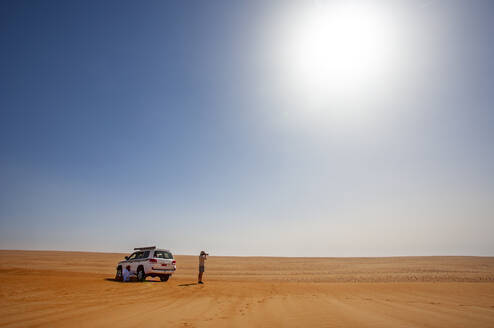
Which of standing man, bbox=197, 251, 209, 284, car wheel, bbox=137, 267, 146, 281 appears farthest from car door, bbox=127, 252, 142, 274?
standing man, bbox=197, 251, 209, 284

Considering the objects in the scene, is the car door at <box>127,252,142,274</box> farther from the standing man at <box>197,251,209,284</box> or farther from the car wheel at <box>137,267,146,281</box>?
the standing man at <box>197,251,209,284</box>

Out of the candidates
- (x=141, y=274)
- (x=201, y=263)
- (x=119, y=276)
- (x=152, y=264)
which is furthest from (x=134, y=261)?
(x=201, y=263)

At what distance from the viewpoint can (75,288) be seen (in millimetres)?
11859

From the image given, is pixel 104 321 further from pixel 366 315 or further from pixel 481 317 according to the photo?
pixel 481 317

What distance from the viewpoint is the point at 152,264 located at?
17875 mm

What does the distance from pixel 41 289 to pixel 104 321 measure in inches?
253

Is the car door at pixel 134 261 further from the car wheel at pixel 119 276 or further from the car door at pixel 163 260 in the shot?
the car door at pixel 163 260

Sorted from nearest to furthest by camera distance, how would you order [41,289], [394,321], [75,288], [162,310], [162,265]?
[394,321] → [162,310] → [41,289] → [75,288] → [162,265]

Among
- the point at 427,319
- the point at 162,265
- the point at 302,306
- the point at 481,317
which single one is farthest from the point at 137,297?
the point at 481,317

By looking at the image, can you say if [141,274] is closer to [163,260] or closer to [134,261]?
[134,261]

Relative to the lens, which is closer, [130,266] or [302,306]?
[302,306]

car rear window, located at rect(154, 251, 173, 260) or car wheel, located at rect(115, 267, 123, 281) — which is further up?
car rear window, located at rect(154, 251, 173, 260)

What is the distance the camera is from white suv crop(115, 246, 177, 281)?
58.9 ft

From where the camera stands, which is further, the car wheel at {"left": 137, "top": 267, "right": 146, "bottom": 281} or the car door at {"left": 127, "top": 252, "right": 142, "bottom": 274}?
the car door at {"left": 127, "top": 252, "right": 142, "bottom": 274}
